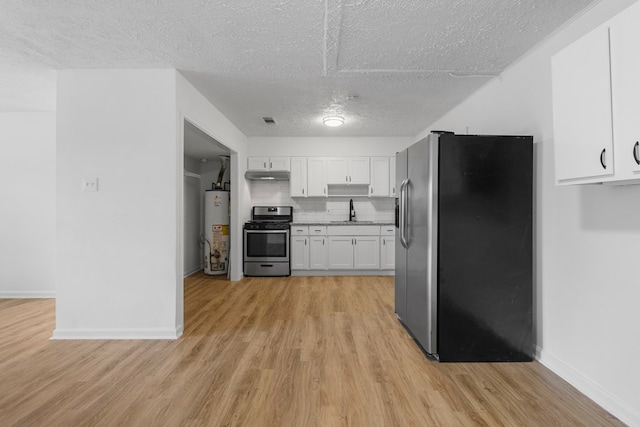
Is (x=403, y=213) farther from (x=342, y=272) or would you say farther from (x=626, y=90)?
(x=342, y=272)

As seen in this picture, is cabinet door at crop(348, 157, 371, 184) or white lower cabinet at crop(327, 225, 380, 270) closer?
white lower cabinet at crop(327, 225, 380, 270)

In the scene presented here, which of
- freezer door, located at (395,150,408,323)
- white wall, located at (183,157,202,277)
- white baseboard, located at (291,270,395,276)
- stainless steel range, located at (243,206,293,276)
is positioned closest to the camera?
freezer door, located at (395,150,408,323)

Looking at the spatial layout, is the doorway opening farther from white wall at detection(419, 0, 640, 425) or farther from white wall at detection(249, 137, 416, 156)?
white wall at detection(419, 0, 640, 425)

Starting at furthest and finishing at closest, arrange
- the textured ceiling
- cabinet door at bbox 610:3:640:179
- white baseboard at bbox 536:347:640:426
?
the textured ceiling
white baseboard at bbox 536:347:640:426
cabinet door at bbox 610:3:640:179

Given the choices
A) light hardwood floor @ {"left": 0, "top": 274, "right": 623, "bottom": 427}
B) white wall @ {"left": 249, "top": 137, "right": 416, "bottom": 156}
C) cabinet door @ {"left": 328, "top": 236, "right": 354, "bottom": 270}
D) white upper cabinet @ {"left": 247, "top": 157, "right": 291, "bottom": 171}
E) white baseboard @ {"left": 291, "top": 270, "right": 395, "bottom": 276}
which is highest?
white wall @ {"left": 249, "top": 137, "right": 416, "bottom": 156}

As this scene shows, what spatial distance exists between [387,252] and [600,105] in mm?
4177

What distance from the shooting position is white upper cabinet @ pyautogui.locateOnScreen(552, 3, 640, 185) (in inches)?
57.8

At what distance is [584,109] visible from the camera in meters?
1.73

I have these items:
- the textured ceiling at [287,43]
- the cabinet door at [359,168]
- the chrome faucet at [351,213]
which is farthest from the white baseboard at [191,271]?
the cabinet door at [359,168]

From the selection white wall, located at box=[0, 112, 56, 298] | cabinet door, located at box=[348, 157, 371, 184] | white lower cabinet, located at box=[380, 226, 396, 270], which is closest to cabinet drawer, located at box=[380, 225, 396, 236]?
white lower cabinet, located at box=[380, 226, 396, 270]

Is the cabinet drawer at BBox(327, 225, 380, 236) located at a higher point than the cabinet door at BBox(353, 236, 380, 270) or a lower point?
higher

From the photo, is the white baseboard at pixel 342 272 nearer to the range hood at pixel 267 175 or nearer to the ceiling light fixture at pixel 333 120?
the range hood at pixel 267 175

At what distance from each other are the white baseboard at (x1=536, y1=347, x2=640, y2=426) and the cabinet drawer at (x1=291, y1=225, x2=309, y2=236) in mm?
3747

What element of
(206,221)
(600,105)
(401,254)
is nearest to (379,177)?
(401,254)
